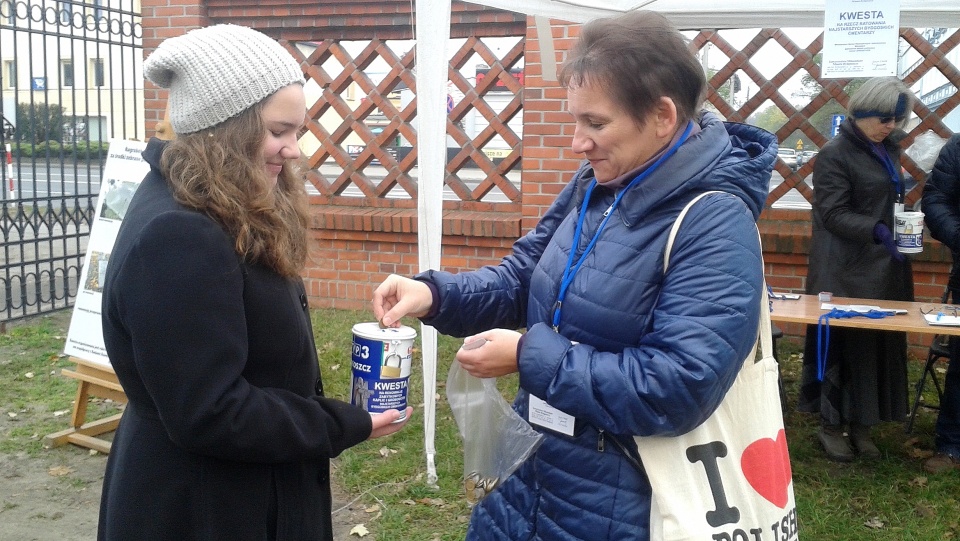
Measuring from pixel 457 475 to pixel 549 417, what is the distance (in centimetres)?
248

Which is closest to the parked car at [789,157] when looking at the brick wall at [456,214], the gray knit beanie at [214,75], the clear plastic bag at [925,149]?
the brick wall at [456,214]

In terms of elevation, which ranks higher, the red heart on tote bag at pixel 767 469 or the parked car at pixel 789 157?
the parked car at pixel 789 157

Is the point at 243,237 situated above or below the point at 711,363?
above

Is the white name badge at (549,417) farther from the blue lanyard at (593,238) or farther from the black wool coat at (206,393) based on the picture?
the black wool coat at (206,393)

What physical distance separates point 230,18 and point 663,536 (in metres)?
6.24

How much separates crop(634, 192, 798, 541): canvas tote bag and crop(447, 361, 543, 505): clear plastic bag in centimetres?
28

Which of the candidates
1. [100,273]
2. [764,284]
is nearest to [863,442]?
[764,284]

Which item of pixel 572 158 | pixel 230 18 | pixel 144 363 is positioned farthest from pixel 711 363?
pixel 230 18

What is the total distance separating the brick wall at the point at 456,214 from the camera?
221 inches

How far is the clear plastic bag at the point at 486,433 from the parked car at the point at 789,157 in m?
4.54

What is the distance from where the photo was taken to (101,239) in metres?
4.24

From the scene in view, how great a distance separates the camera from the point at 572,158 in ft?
19.1

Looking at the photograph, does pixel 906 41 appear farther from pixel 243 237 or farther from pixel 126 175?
pixel 243 237

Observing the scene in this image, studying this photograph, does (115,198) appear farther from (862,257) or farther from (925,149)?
(925,149)
